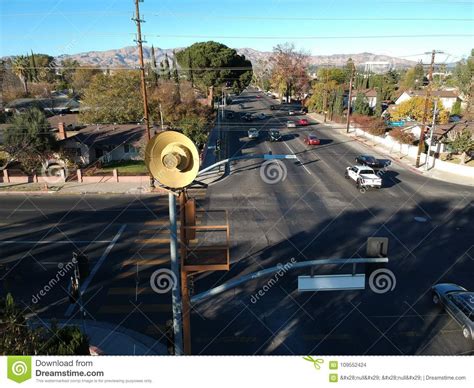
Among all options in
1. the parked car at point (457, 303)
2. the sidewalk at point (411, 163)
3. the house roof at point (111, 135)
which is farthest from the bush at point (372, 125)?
the parked car at point (457, 303)

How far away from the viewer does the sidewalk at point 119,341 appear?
1167 cm

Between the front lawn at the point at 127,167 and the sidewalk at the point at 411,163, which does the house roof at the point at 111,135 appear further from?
the sidewalk at the point at 411,163

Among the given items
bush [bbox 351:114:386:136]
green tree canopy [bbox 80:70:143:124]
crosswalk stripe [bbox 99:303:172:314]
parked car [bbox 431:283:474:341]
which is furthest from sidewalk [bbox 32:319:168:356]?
bush [bbox 351:114:386:136]

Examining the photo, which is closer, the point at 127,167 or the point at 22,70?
the point at 127,167

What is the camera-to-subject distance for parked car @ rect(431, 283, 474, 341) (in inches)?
471

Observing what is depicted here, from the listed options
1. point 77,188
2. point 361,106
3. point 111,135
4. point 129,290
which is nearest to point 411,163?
point 361,106

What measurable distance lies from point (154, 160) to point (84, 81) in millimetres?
97203

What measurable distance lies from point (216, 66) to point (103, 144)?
118 ft

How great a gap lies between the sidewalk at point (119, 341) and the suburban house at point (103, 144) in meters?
24.0

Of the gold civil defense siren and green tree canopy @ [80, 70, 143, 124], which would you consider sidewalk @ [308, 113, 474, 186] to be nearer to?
green tree canopy @ [80, 70, 143, 124]

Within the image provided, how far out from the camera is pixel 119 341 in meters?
12.0

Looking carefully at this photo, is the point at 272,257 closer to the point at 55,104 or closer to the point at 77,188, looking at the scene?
the point at 77,188

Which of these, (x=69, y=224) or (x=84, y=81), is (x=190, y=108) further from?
(x=84, y=81)
